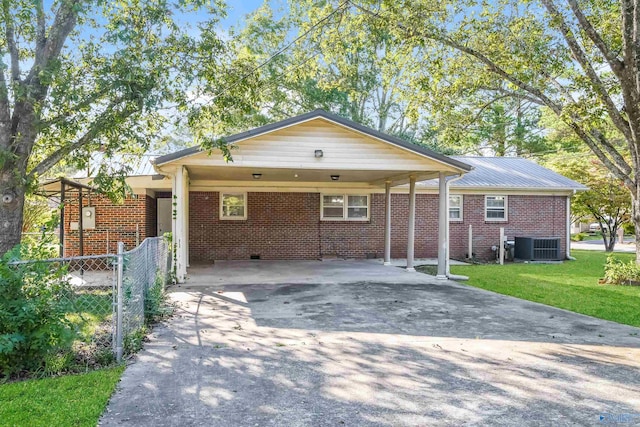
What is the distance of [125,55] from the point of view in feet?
26.6

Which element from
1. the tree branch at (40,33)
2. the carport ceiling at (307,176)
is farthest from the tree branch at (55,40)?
the carport ceiling at (307,176)

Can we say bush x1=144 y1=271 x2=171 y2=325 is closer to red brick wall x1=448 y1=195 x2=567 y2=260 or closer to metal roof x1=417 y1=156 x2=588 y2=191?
metal roof x1=417 y1=156 x2=588 y2=191

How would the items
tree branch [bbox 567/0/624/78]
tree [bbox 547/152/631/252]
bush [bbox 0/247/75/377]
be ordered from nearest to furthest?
bush [bbox 0/247/75/377] < tree branch [bbox 567/0/624/78] < tree [bbox 547/152/631/252]

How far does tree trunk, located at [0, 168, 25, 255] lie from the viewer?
790 cm

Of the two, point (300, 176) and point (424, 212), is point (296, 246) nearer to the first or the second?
point (300, 176)

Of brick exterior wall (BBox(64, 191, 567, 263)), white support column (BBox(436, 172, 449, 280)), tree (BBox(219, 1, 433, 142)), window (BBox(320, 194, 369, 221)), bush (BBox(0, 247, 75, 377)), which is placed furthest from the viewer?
tree (BBox(219, 1, 433, 142))

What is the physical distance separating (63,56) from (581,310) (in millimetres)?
11040

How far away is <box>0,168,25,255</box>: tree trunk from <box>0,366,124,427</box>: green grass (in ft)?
15.4

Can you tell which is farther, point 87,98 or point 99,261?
point 99,261

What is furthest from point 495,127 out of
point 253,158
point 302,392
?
point 302,392

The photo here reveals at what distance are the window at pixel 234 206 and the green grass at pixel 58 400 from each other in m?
11.7

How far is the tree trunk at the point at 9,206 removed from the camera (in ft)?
25.9

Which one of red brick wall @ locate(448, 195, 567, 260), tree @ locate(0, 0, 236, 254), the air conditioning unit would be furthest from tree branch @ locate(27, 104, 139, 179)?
the air conditioning unit

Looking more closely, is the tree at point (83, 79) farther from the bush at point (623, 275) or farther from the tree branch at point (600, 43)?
the bush at point (623, 275)
